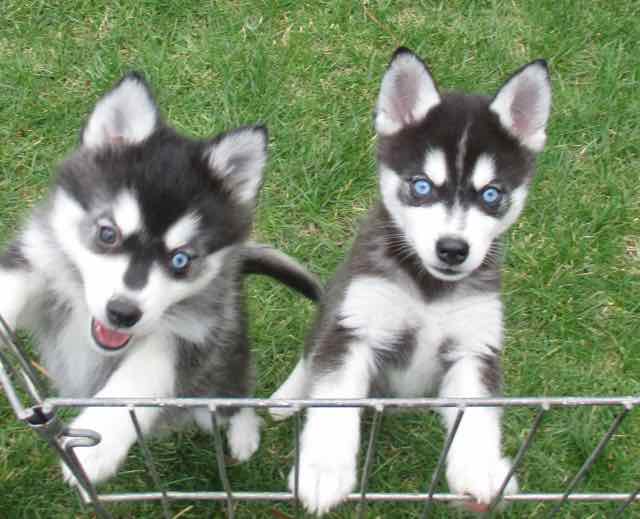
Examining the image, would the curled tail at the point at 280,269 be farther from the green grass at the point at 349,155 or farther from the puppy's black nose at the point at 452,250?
the puppy's black nose at the point at 452,250

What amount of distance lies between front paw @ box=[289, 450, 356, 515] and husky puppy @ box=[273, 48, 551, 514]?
0.18 feet

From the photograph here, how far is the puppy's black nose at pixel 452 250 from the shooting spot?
3021mm

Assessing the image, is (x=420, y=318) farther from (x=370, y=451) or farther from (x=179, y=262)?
→ (x=179, y=262)

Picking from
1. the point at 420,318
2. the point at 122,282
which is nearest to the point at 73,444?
the point at 122,282

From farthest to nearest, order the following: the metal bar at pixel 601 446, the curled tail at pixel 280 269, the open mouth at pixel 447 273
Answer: the curled tail at pixel 280 269 → the open mouth at pixel 447 273 → the metal bar at pixel 601 446

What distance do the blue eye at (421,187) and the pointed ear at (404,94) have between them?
31 centimetres

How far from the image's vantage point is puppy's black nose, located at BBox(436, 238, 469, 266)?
3.02 metres

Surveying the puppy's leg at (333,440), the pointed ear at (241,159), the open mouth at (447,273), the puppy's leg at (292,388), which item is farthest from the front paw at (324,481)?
the pointed ear at (241,159)

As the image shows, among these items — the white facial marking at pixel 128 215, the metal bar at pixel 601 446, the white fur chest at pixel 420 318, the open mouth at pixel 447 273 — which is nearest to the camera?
the metal bar at pixel 601 446

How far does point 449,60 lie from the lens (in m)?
5.39

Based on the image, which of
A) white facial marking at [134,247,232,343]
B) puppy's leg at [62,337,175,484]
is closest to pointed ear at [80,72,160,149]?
white facial marking at [134,247,232,343]

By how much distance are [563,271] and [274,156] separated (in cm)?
184

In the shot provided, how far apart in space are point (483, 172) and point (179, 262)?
1.26 meters

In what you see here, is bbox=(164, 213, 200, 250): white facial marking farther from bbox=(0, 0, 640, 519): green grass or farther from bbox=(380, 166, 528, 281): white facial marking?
bbox=(0, 0, 640, 519): green grass
